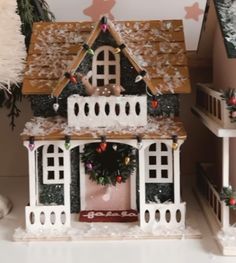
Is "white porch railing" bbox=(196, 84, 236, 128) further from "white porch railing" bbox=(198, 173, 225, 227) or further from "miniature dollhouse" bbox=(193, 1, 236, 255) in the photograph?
"white porch railing" bbox=(198, 173, 225, 227)

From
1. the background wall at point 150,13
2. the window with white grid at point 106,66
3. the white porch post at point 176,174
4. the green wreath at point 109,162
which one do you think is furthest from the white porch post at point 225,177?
the background wall at point 150,13

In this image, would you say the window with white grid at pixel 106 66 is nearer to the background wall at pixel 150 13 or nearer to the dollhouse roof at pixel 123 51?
the dollhouse roof at pixel 123 51

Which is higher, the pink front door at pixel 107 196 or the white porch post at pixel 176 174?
the white porch post at pixel 176 174

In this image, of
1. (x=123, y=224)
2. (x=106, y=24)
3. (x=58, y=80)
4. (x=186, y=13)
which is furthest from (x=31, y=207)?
(x=186, y=13)

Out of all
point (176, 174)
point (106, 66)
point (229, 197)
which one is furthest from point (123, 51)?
point (229, 197)

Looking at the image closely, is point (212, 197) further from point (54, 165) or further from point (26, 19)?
point (26, 19)

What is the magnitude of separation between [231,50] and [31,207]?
1.80 ft

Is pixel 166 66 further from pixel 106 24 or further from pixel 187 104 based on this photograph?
pixel 187 104

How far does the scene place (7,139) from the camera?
63.0 inches

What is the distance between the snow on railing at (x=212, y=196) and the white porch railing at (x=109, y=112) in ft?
0.78

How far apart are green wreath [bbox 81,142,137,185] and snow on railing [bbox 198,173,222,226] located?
0.67 feet

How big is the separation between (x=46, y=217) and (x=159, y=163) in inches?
11.3

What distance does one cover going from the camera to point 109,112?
45.5 inches

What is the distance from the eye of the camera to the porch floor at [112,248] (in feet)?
3.24
